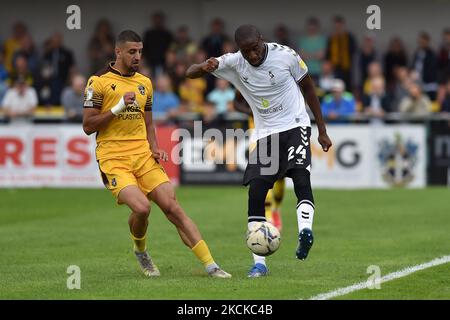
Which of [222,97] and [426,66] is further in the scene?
[426,66]

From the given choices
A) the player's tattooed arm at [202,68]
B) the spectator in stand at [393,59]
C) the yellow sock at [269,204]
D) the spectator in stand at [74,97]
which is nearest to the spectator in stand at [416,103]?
the spectator in stand at [393,59]

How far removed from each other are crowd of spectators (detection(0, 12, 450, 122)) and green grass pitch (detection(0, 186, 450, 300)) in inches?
113

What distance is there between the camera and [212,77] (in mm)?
26094

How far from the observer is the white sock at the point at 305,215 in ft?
34.8

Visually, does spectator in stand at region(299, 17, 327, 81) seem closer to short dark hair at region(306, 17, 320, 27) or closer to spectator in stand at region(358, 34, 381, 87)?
short dark hair at region(306, 17, 320, 27)

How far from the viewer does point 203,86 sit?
26094 millimetres

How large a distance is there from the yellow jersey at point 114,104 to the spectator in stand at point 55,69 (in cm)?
1557

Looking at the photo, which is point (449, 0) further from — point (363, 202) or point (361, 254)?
point (361, 254)

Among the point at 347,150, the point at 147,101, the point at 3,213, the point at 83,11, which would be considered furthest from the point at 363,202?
the point at 83,11

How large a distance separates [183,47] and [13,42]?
4403mm

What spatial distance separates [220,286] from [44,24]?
66.1ft

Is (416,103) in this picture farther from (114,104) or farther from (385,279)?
(114,104)

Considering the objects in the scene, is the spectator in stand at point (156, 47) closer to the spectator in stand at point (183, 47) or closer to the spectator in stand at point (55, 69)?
the spectator in stand at point (183, 47)

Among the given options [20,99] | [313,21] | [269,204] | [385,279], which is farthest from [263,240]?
[313,21]
